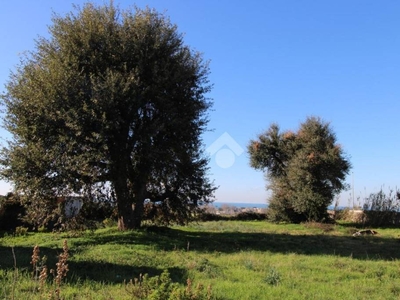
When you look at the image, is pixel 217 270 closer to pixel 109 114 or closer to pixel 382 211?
pixel 109 114

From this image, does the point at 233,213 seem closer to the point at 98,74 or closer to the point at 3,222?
the point at 3,222

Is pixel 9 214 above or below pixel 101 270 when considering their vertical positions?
Result: above

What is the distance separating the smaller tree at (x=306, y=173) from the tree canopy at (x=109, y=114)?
11730mm

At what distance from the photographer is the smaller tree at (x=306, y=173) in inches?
1013

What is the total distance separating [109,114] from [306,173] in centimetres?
1679

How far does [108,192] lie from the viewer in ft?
51.0

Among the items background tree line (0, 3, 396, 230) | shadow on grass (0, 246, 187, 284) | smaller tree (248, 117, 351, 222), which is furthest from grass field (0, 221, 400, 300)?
smaller tree (248, 117, 351, 222)

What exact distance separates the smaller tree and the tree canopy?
1173 centimetres

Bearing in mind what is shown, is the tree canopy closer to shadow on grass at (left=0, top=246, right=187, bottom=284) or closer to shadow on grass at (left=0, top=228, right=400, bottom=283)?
shadow on grass at (left=0, top=228, right=400, bottom=283)

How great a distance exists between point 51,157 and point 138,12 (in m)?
7.65

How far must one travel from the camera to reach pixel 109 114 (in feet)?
46.1

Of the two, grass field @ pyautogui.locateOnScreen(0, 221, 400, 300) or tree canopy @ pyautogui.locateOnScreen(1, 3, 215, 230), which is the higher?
tree canopy @ pyautogui.locateOnScreen(1, 3, 215, 230)

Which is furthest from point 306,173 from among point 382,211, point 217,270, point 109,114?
point 217,270

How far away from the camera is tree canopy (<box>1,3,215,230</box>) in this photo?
1371 centimetres
